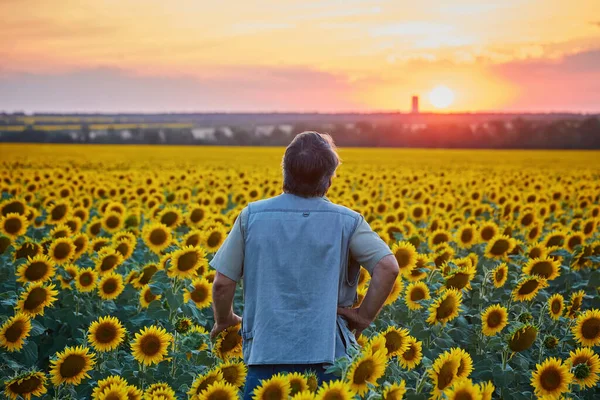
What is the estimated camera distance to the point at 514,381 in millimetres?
5594

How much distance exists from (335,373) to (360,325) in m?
0.30

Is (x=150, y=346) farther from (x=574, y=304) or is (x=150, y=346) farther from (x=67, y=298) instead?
(x=574, y=304)

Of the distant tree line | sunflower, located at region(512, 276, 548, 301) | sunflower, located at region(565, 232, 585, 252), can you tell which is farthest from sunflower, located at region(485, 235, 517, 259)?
the distant tree line

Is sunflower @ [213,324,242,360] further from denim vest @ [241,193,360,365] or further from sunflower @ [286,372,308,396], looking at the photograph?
sunflower @ [286,372,308,396]

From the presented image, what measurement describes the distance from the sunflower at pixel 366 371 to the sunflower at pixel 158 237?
4274 mm

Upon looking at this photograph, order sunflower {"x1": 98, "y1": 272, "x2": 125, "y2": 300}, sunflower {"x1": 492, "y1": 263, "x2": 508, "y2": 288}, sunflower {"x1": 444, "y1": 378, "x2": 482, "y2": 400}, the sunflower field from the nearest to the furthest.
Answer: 1. sunflower {"x1": 444, "y1": 378, "x2": 482, "y2": 400}
2. the sunflower field
3. sunflower {"x1": 98, "y1": 272, "x2": 125, "y2": 300}
4. sunflower {"x1": 492, "y1": 263, "x2": 508, "y2": 288}

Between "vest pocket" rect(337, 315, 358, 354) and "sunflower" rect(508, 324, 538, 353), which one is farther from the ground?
"vest pocket" rect(337, 315, 358, 354)

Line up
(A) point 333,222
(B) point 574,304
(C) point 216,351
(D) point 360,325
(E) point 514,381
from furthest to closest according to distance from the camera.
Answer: (B) point 574,304
(E) point 514,381
(C) point 216,351
(D) point 360,325
(A) point 333,222

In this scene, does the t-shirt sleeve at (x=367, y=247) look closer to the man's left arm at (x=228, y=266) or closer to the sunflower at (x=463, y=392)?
the man's left arm at (x=228, y=266)

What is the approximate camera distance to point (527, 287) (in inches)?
247

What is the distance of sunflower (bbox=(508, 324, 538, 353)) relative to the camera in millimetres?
4750

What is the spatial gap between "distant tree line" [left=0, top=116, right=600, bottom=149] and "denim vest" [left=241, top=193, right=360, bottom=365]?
54.0m

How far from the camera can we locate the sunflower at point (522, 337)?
187 inches

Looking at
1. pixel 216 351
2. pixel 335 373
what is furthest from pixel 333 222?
pixel 216 351
